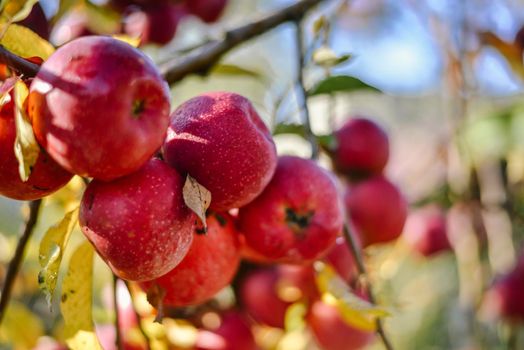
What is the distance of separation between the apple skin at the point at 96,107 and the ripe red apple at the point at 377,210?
0.68 meters

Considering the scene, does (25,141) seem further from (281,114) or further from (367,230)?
(367,230)

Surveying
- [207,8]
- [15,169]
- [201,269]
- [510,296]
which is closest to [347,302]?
[201,269]

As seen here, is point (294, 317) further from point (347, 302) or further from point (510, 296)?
point (510, 296)

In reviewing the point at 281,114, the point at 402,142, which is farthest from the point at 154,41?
the point at 402,142

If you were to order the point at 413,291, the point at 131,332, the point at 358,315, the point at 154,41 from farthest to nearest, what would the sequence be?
the point at 413,291, the point at 154,41, the point at 131,332, the point at 358,315

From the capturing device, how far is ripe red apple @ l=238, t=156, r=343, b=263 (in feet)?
2.51

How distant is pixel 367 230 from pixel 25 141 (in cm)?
76

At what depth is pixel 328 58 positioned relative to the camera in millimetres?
863

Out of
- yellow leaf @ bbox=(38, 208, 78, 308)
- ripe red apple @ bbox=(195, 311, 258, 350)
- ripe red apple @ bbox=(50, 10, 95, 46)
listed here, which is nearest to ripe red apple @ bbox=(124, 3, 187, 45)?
ripe red apple @ bbox=(50, 10, 95, 46)

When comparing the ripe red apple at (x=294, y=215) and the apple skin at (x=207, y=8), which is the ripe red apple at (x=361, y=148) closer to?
the apple skin at (x=207, y=8)

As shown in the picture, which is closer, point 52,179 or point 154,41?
point 52,179

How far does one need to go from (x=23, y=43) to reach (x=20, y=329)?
0.63 m

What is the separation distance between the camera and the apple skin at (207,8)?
1.30m

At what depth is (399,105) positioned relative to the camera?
4957 mm
